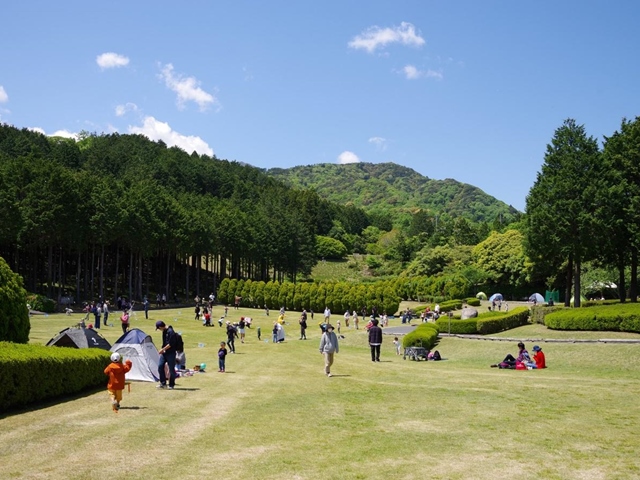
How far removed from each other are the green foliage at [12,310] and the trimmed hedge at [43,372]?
255 centimetres

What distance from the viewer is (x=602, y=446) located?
430 inches

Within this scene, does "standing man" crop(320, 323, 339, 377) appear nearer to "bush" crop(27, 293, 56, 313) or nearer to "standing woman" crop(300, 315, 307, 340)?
"standing woman" crop(300, 315, 307, 340)

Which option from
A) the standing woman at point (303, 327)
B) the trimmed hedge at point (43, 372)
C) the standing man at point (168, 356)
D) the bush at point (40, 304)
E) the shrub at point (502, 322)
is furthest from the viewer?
the bush at point (40, 304)

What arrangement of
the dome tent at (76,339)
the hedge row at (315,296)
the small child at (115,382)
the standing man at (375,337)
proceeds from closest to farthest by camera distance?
1. the small child at (115,382)
2. the dome tent at (76,339)
3. the standing man at (375,337)
4. the hedge row at (315,296)

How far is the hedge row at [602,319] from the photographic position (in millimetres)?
31781

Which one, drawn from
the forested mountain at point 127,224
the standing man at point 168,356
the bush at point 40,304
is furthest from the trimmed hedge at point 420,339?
the forested mountain at point 127,224

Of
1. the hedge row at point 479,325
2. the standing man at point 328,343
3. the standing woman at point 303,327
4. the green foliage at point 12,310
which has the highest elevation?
the green foliage at point 12,310

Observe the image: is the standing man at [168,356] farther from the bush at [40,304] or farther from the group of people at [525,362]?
the bush at [40,304]

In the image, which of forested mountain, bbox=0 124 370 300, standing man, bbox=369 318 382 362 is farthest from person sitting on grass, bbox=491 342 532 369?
forested mountain, bbox=0 124 370 300

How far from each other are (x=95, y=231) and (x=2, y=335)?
47062mm

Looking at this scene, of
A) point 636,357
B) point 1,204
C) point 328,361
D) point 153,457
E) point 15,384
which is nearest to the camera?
point 153,457

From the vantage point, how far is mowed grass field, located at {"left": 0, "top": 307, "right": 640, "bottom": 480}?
31.3ft

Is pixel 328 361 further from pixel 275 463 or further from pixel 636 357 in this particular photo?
pixel 636 357

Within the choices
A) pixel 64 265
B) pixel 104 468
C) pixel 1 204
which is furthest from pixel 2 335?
pixel 64 265
